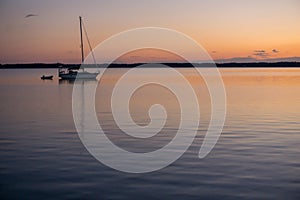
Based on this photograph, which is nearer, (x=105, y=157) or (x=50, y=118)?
(x=105, y=157)

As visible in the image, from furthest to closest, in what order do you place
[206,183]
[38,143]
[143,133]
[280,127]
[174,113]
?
1. [174,113]
2. [280,127]
3. [143,133]
4. [38,143]
5. [206,183]

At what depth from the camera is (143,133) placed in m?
24.3

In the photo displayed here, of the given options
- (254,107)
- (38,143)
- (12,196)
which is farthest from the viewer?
(254,107)

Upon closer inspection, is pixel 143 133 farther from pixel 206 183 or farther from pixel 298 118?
pixel 298 118

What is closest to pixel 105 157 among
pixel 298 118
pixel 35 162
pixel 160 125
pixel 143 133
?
pixel 35 162

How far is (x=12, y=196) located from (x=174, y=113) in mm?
22578

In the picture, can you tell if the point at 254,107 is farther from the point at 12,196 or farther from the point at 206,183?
the point at 12,196

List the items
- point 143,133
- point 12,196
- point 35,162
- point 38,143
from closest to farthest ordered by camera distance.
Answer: point 12,196 → point 35,162 → point 38,143 → point 143,133

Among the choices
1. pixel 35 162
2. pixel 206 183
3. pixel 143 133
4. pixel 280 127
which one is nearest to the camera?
pixel 206 183

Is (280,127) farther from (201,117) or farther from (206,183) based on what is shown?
(206,183)

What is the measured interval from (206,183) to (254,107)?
27506mm

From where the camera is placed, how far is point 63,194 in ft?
40.6

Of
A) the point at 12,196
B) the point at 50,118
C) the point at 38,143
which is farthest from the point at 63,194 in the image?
the point at 50,118

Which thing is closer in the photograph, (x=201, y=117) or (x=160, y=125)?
(x=160, y=125)
